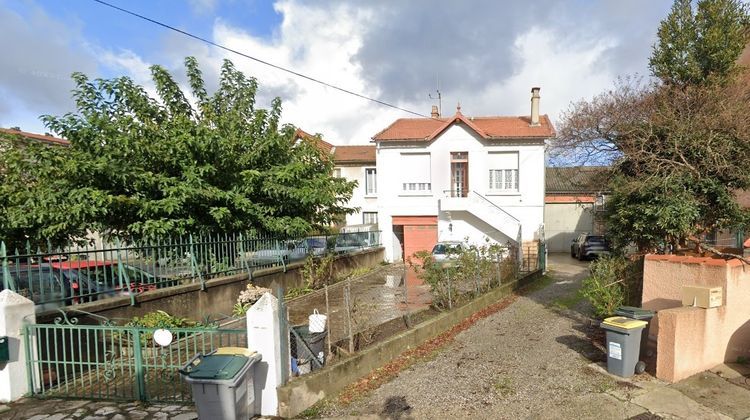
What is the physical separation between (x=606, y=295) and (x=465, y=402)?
152 inches

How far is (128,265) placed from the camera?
763cm

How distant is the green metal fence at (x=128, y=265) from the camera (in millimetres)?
6238

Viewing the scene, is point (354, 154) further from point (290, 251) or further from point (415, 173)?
point (290, 251)

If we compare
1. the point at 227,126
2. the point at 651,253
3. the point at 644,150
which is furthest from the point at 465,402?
the point at 227,126

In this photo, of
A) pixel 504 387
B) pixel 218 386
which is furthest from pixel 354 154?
pixel 218 386

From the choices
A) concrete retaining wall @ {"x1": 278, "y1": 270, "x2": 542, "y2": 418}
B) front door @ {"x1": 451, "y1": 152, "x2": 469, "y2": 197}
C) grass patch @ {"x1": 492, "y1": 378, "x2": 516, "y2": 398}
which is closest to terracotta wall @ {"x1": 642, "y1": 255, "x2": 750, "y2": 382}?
grass patch @ {"x1": 492, "y1": 378, "x2": 516, "y2": 398}

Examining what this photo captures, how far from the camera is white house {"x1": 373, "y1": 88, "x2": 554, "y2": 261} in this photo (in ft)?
69.3

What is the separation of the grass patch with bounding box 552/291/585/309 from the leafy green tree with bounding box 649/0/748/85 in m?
5.25

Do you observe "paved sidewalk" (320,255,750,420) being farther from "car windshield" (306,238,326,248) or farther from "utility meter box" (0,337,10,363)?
"car windshield" (306,238,326,248)

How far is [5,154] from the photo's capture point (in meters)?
8.26

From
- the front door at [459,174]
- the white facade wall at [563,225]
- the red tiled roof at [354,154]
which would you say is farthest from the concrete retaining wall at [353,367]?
the white facade wall at [563,225]

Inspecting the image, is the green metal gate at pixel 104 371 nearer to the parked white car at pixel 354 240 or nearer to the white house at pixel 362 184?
the parked white car at pixel 354 240

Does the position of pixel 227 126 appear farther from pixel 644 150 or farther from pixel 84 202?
pixel 644 150

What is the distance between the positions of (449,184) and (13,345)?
63.8 feet
